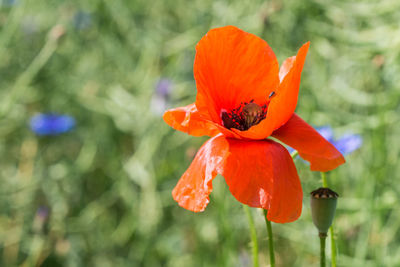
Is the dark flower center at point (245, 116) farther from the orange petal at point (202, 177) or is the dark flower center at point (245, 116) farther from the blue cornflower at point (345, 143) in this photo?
the blue cornflower at point (345, 143)

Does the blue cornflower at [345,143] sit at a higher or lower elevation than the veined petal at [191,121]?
lower

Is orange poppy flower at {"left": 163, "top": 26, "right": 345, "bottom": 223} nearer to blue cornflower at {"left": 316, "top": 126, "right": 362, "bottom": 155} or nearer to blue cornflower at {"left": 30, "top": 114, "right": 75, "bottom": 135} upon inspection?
blue cornflower at {"left": 316, "top": 126, "right": 362, "bottom": 155}

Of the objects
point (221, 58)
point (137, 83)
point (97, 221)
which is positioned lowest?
point (97, 221)

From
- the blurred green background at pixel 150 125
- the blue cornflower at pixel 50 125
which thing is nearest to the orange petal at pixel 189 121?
the blurred green background at pixel 150 125

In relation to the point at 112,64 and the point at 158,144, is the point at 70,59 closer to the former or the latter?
the point at 112,64

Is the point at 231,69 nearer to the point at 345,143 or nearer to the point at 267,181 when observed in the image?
the point at 267,181

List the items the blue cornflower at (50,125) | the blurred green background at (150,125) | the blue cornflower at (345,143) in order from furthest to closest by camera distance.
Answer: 1. the blue cornflower at (50,125)
2. the blurred green background at (150,125)
3. the blue cornflower at (345,143)

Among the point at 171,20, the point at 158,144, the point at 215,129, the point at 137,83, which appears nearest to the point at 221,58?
the point at 215,129
